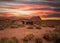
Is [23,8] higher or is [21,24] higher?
[23,8]

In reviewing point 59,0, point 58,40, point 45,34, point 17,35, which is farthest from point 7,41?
point 59,0

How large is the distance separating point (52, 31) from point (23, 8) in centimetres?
94

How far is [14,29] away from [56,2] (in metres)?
1.25

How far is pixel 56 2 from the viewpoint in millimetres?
4957

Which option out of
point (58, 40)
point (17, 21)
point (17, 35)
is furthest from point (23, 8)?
point (58, 40)

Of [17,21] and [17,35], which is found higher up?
[17,21]

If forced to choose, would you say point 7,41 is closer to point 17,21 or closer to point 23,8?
point 17,21

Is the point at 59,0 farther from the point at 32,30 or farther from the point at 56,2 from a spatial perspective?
the point at 32,30

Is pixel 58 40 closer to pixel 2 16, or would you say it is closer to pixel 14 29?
pixel 14 29

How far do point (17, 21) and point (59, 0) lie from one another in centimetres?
118

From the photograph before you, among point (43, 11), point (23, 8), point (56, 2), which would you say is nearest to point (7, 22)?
point (23, 8)

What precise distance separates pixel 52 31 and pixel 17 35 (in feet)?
2.91

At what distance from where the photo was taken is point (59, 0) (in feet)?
16.3

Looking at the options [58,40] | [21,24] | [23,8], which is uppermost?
[23,8]
